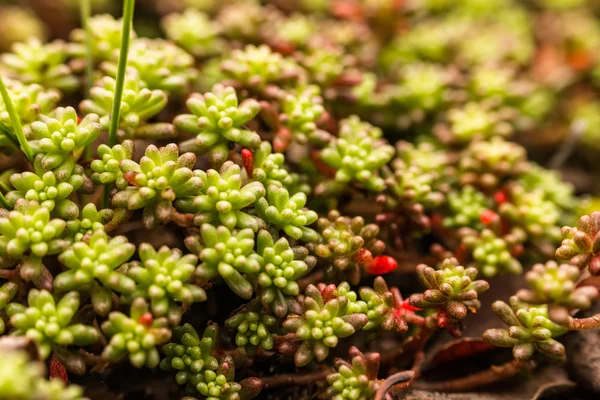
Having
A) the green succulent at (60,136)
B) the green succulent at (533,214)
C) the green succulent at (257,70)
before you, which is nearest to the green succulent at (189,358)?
the green succulent at (60,136)

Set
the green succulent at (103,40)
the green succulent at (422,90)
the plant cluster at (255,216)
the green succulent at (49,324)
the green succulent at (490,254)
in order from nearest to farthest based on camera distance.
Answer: the green succulent at (49,324)
the plant cluster at (255,216)
the green succulent at (490,254)
the green succulent at (103,40)
the green succulent at (422,90)

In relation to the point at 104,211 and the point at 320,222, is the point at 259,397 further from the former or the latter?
the point at 104,211

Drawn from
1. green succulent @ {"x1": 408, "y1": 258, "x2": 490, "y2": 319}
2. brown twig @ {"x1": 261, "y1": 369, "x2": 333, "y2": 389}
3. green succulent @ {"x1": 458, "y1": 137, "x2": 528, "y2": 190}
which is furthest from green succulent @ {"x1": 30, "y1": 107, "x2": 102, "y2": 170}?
green succulent @ {"x1": 458, "y1": 137, "x2": 528, "y2": 190}

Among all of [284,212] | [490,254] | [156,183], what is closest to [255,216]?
[284,212]

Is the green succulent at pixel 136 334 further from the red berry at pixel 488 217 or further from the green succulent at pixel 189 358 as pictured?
the red berry at pixel 488 217

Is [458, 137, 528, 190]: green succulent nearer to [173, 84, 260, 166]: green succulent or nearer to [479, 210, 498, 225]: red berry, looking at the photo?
[479, 210, 498, 225]: red berry

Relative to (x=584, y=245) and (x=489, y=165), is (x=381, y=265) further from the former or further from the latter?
(x=489, y=165)

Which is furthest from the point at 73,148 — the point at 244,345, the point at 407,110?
the point at 407,110
